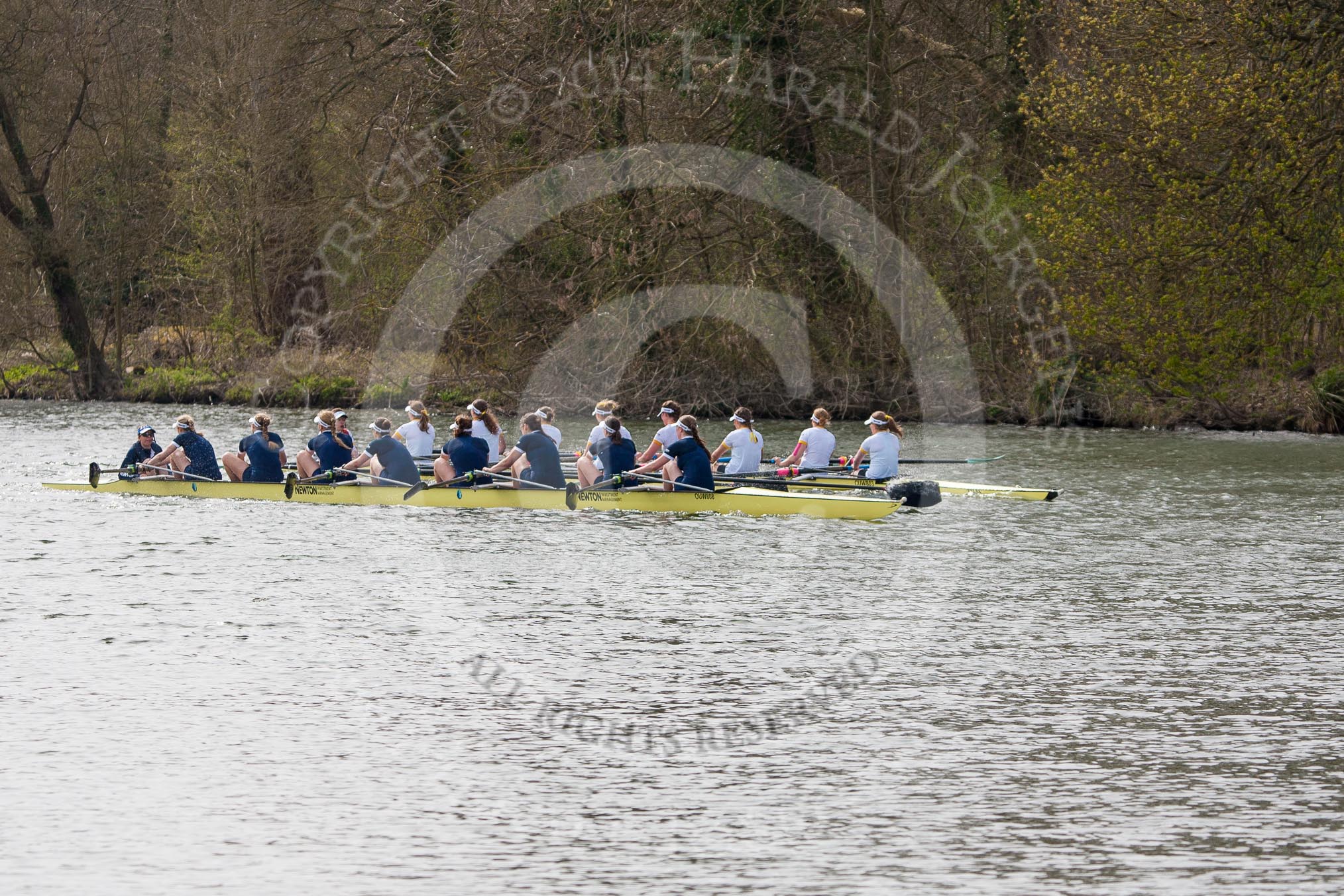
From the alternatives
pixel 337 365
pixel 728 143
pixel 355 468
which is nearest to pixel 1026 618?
pixel 355 468

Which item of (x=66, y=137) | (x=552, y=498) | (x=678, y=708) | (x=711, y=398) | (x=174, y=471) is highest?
(x=66, y=137)

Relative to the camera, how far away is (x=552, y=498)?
21.1 meters

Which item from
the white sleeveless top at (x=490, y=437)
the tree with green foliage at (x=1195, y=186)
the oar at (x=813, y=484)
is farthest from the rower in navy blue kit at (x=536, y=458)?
the tree with green foliage at (x=1195, y=186)

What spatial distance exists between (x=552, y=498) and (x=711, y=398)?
15.9m

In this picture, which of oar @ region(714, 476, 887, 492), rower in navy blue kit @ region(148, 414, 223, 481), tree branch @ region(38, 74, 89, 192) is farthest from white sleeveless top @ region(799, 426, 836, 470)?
tree branch @ region(38, 74, 89, 192)

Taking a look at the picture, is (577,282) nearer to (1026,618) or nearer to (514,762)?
(1026,618)

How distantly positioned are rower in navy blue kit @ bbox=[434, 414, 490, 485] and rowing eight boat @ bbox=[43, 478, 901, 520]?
0.19 m

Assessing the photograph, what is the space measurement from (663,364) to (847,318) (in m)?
3.97

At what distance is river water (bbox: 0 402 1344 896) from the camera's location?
24.6ft

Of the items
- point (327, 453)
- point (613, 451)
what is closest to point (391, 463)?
point (327, 453)

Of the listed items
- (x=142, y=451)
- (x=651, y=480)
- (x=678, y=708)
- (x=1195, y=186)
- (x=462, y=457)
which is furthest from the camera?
(x=1195, y=186)

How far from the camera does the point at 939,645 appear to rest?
12492 millimetres

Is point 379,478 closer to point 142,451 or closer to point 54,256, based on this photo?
point 142,451

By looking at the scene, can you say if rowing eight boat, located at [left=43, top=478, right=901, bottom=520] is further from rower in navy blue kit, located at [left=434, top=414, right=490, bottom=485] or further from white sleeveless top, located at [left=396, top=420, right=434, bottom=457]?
white sleeveless top, located at [left=396, top=420, right=434, bottom=457]
